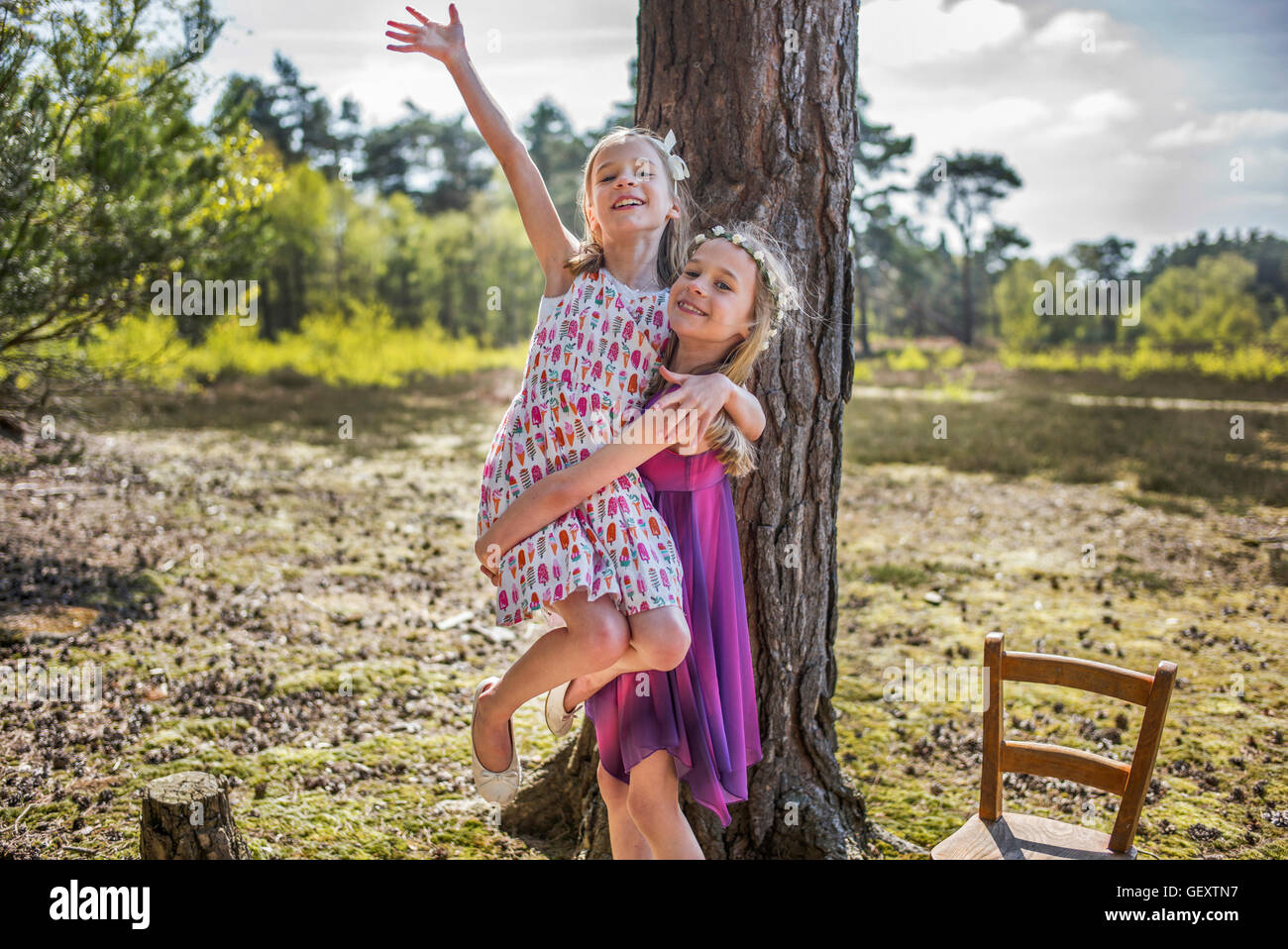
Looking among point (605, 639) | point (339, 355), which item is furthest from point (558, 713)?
point (339, 355)

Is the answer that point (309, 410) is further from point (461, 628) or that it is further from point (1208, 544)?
point (1208, 544)

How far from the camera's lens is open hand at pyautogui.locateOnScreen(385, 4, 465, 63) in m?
2.50

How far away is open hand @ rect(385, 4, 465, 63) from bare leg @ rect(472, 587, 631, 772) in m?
1.56

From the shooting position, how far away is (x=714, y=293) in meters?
2.29

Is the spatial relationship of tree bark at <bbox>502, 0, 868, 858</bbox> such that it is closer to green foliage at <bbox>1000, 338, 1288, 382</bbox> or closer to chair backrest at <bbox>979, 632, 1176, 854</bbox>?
chair backrest at <bbox>979, 632, 1176, 854</bbox>

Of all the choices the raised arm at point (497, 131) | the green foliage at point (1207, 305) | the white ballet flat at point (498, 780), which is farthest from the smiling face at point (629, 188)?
the green foliage at point (1207, 305)

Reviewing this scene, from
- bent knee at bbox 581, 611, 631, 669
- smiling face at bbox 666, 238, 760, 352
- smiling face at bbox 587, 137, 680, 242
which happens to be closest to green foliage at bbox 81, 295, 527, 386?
smiling face at bbox 587, 137, 680, 242

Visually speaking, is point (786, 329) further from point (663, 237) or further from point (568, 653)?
point (568, 653)

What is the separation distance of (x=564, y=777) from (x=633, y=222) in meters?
2.10

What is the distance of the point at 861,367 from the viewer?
23.6 metres

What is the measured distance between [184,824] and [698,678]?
137 centimetres

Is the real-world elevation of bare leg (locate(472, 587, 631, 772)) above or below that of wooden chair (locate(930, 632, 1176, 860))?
above

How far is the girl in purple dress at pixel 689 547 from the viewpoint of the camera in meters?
2.25
